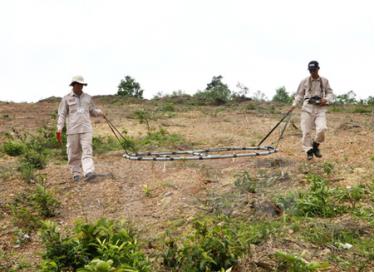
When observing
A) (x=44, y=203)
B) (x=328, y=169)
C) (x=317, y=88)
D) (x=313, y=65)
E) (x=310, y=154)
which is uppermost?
(x=313, y=65)

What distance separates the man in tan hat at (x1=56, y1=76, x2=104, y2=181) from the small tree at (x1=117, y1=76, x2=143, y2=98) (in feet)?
69.8

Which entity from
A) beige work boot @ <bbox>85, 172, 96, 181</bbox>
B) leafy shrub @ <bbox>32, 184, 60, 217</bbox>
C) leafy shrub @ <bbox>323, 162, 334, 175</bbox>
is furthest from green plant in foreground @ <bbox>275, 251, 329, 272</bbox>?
beige work boot @ <bbox>85, 172, 96, 181</bbox>

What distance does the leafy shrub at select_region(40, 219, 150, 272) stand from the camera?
11.5ft

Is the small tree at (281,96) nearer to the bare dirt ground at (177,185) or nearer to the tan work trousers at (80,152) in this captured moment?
the bare dirt ground at (177,185)

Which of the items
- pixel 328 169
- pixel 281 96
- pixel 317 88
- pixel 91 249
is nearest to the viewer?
pixel 91 249

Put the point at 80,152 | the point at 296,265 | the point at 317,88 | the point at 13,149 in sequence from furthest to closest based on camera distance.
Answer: the point at 13,149
the point at 317,88
the point at 80,152
the point at 296,265

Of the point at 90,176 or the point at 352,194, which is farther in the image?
the point at 90,176

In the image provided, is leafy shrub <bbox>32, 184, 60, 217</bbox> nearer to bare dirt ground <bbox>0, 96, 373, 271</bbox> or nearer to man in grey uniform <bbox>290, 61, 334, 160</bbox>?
bare dirt ground <bbox>0, 96, 373, 271</bbox>

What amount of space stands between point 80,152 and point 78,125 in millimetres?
500

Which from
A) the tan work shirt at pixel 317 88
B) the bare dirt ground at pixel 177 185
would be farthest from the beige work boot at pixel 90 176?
the tan work shirt at pixel 317 88

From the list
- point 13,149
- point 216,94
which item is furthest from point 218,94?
point 13,149

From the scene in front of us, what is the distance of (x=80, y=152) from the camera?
302 inches

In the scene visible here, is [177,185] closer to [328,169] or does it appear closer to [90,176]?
[90,176]

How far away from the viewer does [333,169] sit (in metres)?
6.93
